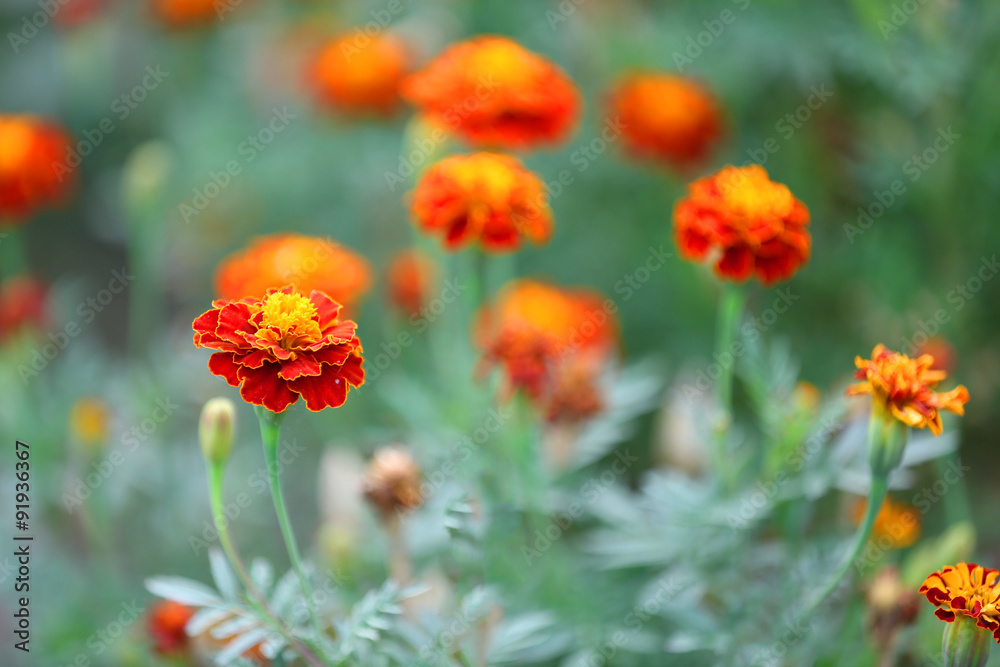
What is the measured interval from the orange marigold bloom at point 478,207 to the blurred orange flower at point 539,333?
0.14 m

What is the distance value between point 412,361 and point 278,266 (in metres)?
0.57

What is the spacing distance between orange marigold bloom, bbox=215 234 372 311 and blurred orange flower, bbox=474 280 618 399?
0.21m

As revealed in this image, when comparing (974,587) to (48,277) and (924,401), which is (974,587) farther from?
(48,277)

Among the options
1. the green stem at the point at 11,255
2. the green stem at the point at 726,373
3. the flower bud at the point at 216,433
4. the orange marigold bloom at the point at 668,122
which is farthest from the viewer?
the green stem at the point at 11,255

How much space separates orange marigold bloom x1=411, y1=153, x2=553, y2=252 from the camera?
42.5 inches

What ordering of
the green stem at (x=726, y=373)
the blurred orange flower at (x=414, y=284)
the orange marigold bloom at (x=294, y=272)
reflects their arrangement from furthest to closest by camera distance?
the blurred orange flower at (x=414, y=284)
the orange marigold bloom at (x=294, y=272)
the green stem at (x=726, y=373)

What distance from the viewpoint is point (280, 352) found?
784mm

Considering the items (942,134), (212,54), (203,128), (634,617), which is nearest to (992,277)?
(942,134)

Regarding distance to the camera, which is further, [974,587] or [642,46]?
A: [642,46]

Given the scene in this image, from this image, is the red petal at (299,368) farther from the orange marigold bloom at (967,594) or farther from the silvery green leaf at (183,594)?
the orange marigold bloom at (967,594)

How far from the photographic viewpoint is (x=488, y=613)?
1015 mm

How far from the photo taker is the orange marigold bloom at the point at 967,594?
782 mm

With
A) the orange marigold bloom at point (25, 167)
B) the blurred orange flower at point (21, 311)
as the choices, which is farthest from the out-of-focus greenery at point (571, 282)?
the orange marigold bloom at point (25, 167)

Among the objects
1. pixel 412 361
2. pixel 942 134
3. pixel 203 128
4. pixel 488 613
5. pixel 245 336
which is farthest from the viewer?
pixel 203 128
